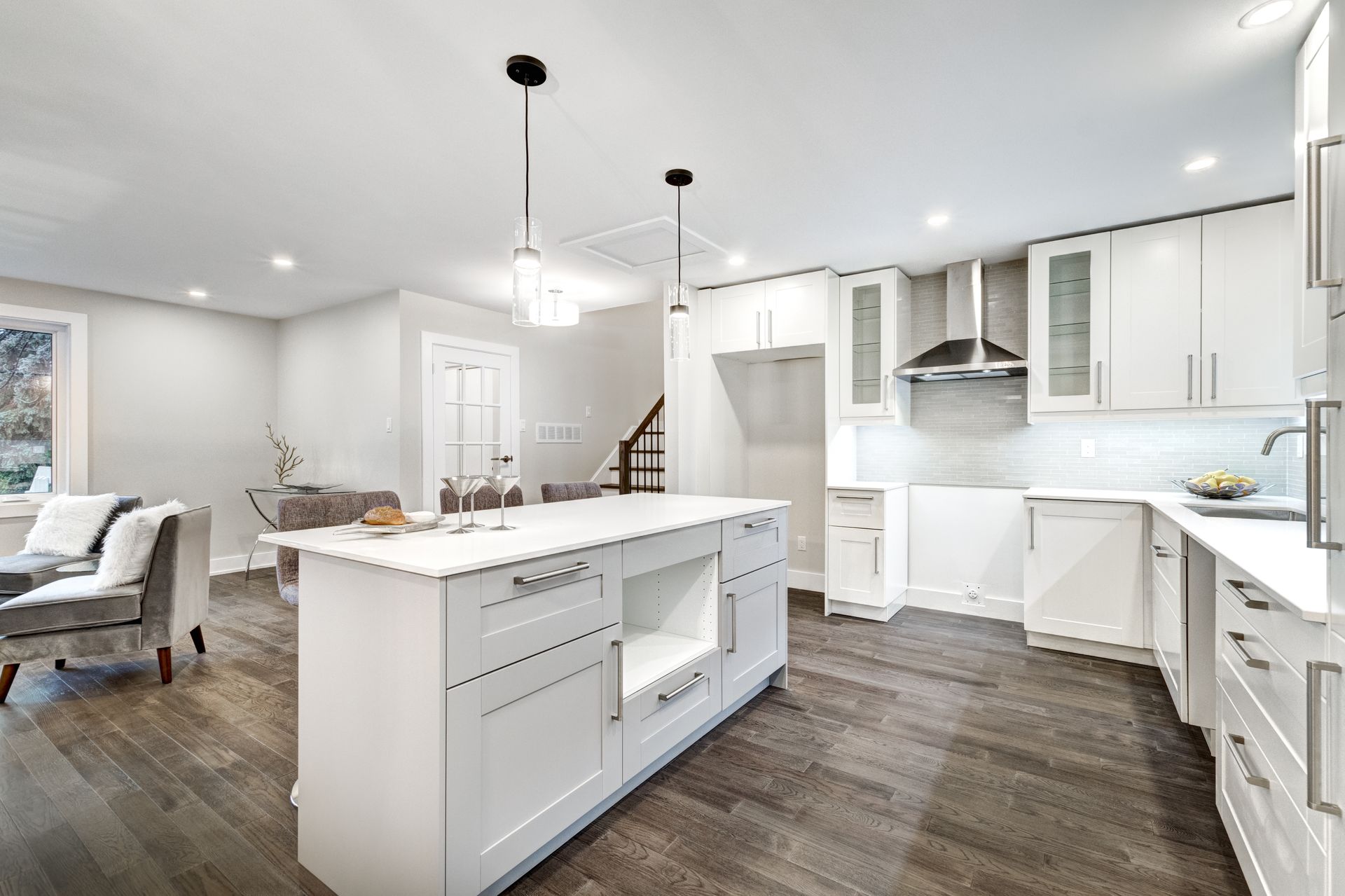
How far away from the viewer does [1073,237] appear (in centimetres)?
345

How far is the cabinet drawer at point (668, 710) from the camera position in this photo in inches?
76.0

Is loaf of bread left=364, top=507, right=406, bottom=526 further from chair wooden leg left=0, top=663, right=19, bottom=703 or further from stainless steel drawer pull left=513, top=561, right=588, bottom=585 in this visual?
chair wooden leg left=0, top=663, right=19, bottom=703

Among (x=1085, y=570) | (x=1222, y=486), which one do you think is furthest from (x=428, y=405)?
(x=1222, y=486)

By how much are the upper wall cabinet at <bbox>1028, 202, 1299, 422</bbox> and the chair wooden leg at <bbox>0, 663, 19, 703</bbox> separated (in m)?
5.38

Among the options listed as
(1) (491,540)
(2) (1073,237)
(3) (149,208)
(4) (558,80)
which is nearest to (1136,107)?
(2) (1073,237)

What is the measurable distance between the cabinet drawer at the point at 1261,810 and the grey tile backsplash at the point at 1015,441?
2.16 m

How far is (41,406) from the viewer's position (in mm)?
4598

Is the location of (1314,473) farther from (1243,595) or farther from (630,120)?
(630,120)

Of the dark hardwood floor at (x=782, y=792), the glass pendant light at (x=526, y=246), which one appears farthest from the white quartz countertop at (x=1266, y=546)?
the glass pendant light at (x=526, y=246)

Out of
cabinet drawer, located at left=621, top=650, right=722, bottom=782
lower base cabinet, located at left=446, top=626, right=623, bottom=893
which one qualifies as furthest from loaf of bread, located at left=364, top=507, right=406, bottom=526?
cabinet drawer, located at left=621, top=650, right=722, bottom=782

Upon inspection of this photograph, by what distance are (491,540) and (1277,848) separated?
195 centimetres

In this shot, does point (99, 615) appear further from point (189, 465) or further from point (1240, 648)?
point (1240, 648)

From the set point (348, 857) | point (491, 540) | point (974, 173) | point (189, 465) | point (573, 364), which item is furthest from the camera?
point (573, 364)

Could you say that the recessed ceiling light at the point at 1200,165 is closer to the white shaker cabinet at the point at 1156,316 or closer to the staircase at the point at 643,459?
the white shaker cabinet at the point at 1156,316
